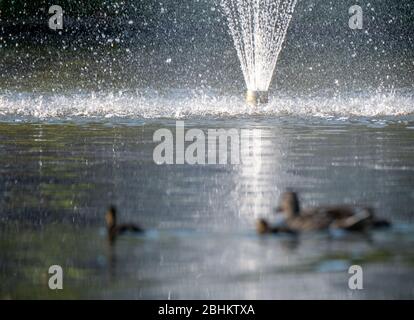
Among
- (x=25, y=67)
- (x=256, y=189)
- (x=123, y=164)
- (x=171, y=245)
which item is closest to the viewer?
(x=171, y=245)

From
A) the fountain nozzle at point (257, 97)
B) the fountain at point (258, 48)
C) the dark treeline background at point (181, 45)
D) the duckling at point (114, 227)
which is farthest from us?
the dark treeline background at point (181, 45)

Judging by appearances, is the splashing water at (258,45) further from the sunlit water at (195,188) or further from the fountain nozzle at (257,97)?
the fountain nozzle at (257,97)

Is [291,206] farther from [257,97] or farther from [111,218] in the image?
[257,97]

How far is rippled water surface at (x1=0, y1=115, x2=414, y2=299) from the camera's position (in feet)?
36.8

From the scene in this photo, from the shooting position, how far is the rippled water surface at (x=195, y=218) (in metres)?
11.2

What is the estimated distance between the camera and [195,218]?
47.1 ft

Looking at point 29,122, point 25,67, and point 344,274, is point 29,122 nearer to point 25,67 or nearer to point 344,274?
point 344,274

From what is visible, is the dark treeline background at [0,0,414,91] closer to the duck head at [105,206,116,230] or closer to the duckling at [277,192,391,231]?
the duckling at [277,192,391,231]

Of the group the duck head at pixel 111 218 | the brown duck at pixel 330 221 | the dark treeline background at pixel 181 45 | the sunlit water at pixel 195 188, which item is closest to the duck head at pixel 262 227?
the brown duck at pixel 330 221

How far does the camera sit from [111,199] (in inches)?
626

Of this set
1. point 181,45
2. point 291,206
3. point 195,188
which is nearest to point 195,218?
point 291,206
